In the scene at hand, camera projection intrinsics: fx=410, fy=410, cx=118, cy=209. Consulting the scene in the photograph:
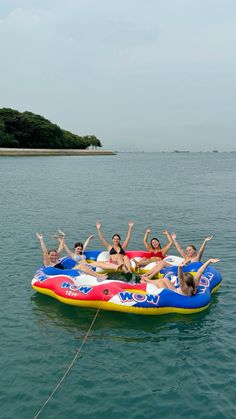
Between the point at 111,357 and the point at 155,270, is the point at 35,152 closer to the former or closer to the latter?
the point at 155,270

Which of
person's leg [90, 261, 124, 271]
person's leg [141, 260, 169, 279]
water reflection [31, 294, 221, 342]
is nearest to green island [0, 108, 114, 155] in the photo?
person's leg [90, 261, 124, 271]

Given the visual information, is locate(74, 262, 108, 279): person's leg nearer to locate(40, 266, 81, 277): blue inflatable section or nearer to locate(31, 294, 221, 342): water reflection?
locate(40, 266, 81, 277): blue inflatable section

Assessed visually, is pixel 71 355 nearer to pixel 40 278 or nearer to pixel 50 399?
pixel 50 399

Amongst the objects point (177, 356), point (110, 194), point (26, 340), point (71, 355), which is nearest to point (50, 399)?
point (71, 355)

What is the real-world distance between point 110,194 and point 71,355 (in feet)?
75.8

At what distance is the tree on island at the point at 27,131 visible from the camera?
85213 millimetres

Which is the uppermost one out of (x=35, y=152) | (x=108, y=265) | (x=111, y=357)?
(x=35, y=152)

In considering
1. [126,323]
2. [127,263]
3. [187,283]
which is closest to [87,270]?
[127,263]

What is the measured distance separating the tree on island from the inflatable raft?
76597 mm

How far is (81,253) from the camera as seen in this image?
12.0 m

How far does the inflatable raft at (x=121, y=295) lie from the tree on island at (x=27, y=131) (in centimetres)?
7660

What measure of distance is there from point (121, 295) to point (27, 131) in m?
87.1

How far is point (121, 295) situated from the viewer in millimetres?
9008

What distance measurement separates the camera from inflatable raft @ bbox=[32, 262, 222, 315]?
8898 mm
